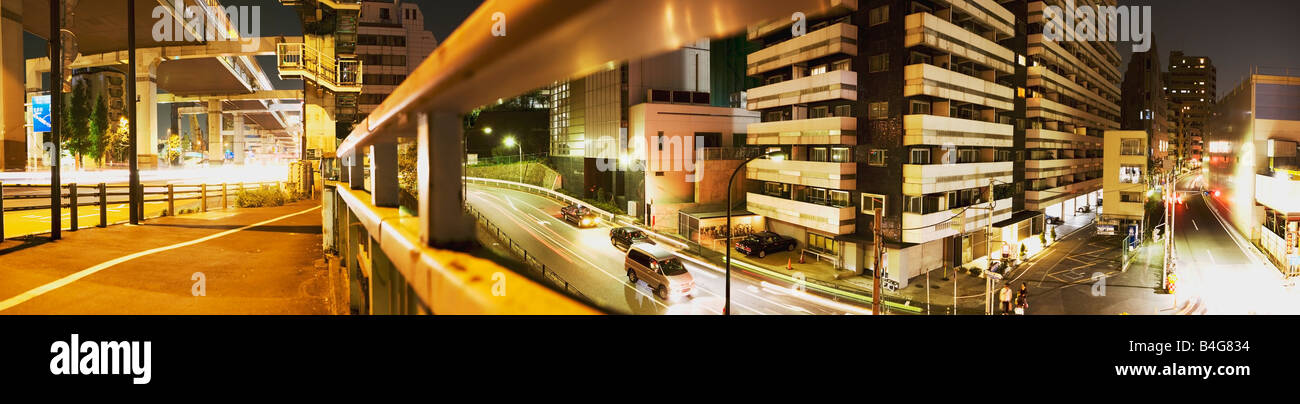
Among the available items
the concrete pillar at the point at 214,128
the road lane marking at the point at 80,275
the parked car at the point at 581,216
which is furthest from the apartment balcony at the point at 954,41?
the concrete pillar at the point at 214,128

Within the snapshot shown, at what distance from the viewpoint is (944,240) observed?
2822 centimetres

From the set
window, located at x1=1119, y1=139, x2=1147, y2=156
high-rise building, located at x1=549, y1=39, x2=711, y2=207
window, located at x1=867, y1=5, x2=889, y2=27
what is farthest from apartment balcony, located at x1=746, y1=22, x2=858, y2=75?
window, located at x1=1119, y1=139, x2=1147, y2=156

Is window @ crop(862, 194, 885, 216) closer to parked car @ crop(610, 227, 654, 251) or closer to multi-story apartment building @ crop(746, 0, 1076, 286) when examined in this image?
multi-story apartment building @ crop(746, 0, 1076, 286)

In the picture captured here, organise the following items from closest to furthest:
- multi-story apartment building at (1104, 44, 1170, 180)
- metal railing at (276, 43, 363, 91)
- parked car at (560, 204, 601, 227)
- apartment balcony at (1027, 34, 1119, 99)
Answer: metal railing at (276, 43, 363, 91), parked car at (560, 204, 601, 227), apartment balcony at (1027, 34, 1119, 99), multi-story apartment building at (1104, 44, 1170, 180)

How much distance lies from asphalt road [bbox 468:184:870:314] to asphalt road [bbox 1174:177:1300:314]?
1573cm

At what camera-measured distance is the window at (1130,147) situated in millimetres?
45500

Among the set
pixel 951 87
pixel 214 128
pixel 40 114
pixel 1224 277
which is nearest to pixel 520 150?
pixel 214 128

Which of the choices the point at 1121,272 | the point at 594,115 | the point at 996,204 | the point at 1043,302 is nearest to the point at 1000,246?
the point at 996,204

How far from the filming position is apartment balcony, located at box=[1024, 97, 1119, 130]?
124 feet

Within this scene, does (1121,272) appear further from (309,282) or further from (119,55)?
(119,55)

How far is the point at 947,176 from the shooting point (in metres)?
26.4

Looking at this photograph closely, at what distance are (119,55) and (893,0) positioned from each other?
43242mm

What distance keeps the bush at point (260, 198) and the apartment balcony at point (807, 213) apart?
22770 mm

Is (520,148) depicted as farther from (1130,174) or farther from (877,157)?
(1130,174)
